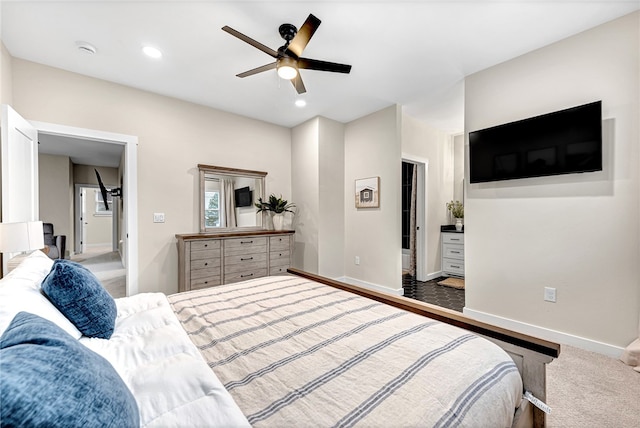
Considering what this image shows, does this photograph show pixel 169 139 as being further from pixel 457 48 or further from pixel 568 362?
pixel 568 362

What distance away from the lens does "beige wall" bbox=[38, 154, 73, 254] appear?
5965mm

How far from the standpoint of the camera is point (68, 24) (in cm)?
216

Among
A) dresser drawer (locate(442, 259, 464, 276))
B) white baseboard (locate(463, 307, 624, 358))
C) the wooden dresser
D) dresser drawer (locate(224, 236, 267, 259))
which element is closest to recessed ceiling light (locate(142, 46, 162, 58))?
the wooden dresser

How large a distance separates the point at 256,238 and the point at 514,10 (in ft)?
11.5

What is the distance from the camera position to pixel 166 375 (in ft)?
A: 2.82

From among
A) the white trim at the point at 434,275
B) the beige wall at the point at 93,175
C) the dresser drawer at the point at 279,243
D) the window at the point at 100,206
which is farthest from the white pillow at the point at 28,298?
the window at the point at 100,206

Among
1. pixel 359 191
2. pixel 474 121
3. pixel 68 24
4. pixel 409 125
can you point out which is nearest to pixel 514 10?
pixel 474 121

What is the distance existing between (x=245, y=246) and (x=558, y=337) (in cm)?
348

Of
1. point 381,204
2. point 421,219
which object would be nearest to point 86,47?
point 381,204

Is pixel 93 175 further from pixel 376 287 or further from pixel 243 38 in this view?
pixel 376 287

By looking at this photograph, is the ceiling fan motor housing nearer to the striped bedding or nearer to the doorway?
the striped bedding

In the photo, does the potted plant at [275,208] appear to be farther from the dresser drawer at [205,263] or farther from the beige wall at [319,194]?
the dresser drawer at [205,263]

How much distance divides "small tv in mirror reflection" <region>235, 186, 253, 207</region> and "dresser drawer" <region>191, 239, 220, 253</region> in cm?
84

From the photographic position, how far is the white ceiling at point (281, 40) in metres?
2.00
